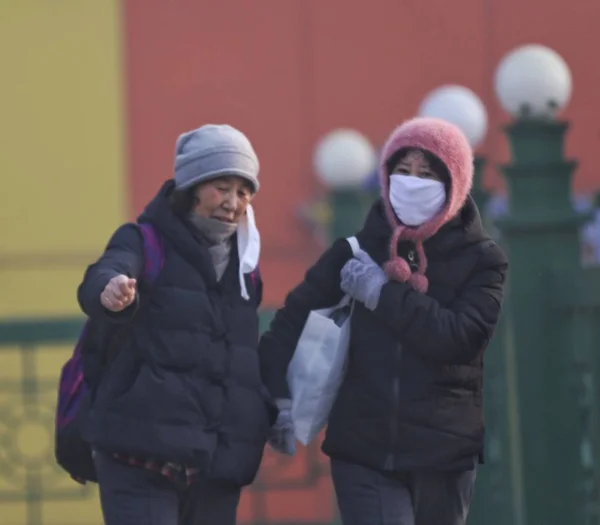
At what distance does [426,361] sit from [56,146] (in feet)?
33.6

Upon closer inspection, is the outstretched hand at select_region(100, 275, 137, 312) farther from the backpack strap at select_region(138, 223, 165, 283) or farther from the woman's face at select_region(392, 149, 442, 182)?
the woman's face at select_region(392, 149, 442, 182)

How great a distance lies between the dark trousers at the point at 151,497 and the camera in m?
4.06

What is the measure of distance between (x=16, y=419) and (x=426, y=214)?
4.53m

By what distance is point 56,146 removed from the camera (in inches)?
551

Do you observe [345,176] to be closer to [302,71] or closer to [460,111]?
[460,111]

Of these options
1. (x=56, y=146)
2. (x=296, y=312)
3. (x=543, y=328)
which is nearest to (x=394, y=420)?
(x=296, y=312)

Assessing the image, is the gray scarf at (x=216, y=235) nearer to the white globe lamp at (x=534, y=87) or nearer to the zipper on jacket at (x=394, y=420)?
the zipper on jacket at (x=394, y=420)

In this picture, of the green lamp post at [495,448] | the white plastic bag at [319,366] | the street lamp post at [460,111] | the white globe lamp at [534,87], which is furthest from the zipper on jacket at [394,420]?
the street lamp post at [460,111]

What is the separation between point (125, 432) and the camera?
158 inches

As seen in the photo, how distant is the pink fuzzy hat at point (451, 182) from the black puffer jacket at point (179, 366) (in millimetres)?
401

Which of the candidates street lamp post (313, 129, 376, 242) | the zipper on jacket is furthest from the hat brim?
street lamp post (313, 129, 376, 242)

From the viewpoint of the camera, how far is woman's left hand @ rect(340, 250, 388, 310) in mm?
4082

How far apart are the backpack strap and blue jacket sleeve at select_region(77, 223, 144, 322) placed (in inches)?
0.5

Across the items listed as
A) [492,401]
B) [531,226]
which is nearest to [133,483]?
[531,226]
